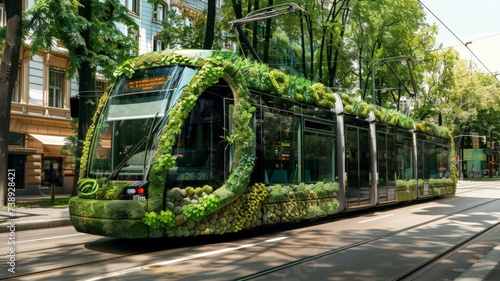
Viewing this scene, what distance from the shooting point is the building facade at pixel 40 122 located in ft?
77.2

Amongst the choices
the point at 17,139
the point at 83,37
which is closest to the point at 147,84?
the point at 83,37

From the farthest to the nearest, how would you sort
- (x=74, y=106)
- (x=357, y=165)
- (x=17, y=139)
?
(x=17, y=139) → (x=357, y=165) → (x=74, y=106)

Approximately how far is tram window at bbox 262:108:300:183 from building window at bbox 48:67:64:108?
60.5 ft

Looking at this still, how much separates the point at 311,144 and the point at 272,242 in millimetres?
3118

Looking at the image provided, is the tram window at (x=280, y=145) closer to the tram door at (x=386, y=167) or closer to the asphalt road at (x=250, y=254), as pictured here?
the asphalt road at (x=250, y=254)

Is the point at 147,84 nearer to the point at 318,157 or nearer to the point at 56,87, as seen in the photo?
the point at 318,157

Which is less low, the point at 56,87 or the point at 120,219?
the point at 56,87

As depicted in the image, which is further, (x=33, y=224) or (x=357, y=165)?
(x=357, y=165)

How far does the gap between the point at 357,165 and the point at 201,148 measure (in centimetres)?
661

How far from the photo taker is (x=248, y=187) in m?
9.23

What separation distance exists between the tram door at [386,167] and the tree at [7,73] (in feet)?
36.7

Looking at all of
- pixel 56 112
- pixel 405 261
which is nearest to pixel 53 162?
pixel 56 112

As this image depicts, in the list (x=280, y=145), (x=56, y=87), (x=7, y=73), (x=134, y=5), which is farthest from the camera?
(x=134, y=5)

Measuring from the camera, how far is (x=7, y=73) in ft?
50.0
